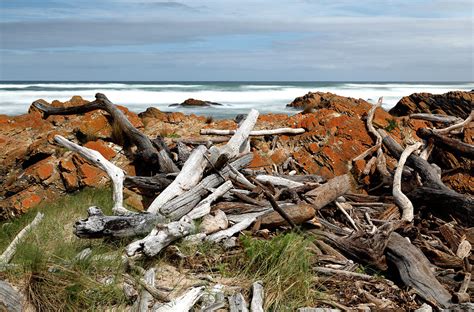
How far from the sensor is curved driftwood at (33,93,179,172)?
8.51m

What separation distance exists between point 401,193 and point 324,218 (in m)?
1.36

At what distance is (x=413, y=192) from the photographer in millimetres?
8219

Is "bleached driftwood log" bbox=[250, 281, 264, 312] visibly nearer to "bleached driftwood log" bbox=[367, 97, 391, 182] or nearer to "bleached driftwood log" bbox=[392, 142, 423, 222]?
"bleached driftwood log" bbox=[392, 142, 423, 222]

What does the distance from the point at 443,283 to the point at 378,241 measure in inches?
33.2

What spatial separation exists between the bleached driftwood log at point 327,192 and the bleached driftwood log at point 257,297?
2.17 metres

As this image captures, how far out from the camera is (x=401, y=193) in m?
8.11

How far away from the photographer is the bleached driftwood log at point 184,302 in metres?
5.16

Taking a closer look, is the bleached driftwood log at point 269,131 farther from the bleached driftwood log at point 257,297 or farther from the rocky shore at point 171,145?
the bleached driftwood log at point 257,297

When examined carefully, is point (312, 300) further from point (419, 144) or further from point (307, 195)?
point (419, 144)

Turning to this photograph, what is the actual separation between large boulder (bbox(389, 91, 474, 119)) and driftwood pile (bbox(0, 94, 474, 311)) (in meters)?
2.24

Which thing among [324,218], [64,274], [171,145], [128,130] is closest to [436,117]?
[324,218]

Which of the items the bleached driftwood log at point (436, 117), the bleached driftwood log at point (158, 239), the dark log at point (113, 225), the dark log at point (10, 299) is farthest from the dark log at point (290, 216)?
the bleached driftwood log at point (436, 117)

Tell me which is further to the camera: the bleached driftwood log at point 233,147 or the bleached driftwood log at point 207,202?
the bleached driftwood log at point 233,147

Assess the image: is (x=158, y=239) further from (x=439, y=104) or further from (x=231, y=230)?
(x=439, y=104)
